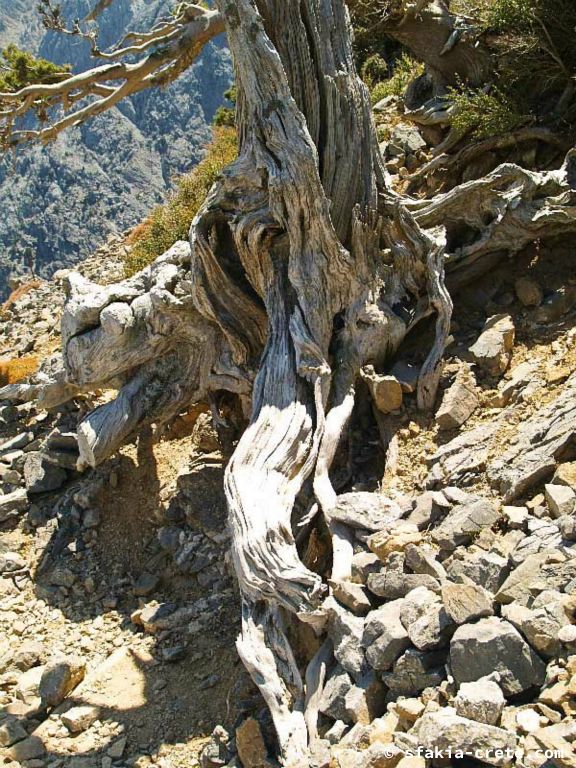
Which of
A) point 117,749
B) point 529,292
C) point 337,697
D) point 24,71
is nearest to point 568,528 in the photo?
point 337,697

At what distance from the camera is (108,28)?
103 m

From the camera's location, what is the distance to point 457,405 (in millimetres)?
6758

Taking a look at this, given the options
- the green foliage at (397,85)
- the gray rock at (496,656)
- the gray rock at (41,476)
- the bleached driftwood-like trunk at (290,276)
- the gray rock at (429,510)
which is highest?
the green foliage at (397,85)

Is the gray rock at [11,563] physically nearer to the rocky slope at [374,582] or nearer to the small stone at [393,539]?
the rocky slope at [374,582]

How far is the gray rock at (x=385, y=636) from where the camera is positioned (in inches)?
169

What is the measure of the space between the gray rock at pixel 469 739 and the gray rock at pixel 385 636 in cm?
77

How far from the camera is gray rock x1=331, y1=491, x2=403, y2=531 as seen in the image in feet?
18.6

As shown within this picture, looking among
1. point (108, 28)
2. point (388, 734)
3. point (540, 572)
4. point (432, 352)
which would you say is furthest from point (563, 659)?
point (108, 28)

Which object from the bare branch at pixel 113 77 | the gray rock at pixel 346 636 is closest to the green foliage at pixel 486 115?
the bare branch at pixel 113 77

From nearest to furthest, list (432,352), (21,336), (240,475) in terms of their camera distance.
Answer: (240,475)
(432,352)
(21,336)

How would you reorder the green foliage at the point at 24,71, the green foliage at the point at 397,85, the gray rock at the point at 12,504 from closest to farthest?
1. the gray rock at the point at 12,504
2. the green foliage at the point at 24,71
3. the green foliage at the point at 397,85

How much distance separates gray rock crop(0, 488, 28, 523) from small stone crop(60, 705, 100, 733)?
12.2 feet

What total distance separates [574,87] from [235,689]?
854 centimetres

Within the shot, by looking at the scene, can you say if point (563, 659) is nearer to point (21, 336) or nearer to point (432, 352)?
point (432, 352)
